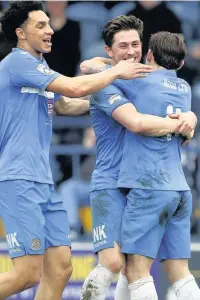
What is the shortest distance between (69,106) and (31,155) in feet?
3.05

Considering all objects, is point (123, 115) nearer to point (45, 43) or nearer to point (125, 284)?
point (45, 43)

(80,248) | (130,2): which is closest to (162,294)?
(80,248)

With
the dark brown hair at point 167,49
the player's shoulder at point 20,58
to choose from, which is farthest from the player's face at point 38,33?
the dark brown hair at point 167,49

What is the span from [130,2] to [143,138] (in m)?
5.45

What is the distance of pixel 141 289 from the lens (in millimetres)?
7227

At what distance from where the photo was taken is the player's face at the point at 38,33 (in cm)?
742

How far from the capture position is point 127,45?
740 cm

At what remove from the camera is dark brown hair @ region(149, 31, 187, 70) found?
24.0ft

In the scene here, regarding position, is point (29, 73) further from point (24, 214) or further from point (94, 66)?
point (24, 214)

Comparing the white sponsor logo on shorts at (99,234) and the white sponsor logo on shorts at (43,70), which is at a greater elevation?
the white sponsor logo on shorts at (43,70)

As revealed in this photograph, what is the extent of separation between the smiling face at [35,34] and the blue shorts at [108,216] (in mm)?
1148

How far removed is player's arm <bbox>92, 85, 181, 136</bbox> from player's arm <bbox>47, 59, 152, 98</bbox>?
168 mm

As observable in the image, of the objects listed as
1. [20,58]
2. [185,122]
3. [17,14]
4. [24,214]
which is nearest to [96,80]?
[20,58]

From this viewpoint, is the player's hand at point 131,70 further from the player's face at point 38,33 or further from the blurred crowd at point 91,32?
the blurred crowd at point 91,32
